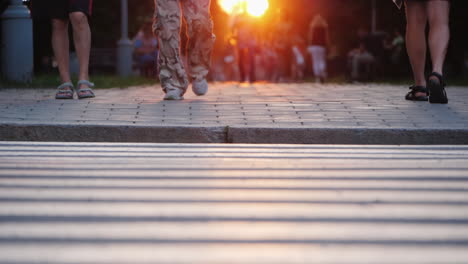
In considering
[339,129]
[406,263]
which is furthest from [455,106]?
[406,263]

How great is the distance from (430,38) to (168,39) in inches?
88.7

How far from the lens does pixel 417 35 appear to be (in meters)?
6.71

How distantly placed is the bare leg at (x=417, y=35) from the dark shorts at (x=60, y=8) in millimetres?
2875

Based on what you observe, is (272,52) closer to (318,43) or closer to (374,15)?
(318,43)

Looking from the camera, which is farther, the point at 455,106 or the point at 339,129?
the point at 455,106

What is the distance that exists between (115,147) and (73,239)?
5.77 ft

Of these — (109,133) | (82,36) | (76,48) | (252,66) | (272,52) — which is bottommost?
(272,52)

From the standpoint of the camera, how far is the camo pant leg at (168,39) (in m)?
6.61

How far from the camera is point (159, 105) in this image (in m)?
6.09

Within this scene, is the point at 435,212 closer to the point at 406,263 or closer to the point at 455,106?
the point at 406,263

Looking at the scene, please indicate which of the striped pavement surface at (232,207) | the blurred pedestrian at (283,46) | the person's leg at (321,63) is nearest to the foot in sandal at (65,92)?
the striped pavement surface at (232,207)

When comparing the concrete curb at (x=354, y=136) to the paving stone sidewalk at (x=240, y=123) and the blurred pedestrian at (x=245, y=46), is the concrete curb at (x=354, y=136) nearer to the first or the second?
the paving stone sidewalk at (x=240, y=123)

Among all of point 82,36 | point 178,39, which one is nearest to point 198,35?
point 178,39

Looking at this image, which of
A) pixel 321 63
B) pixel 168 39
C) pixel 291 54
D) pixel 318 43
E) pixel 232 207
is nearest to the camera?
pixel 232 207
